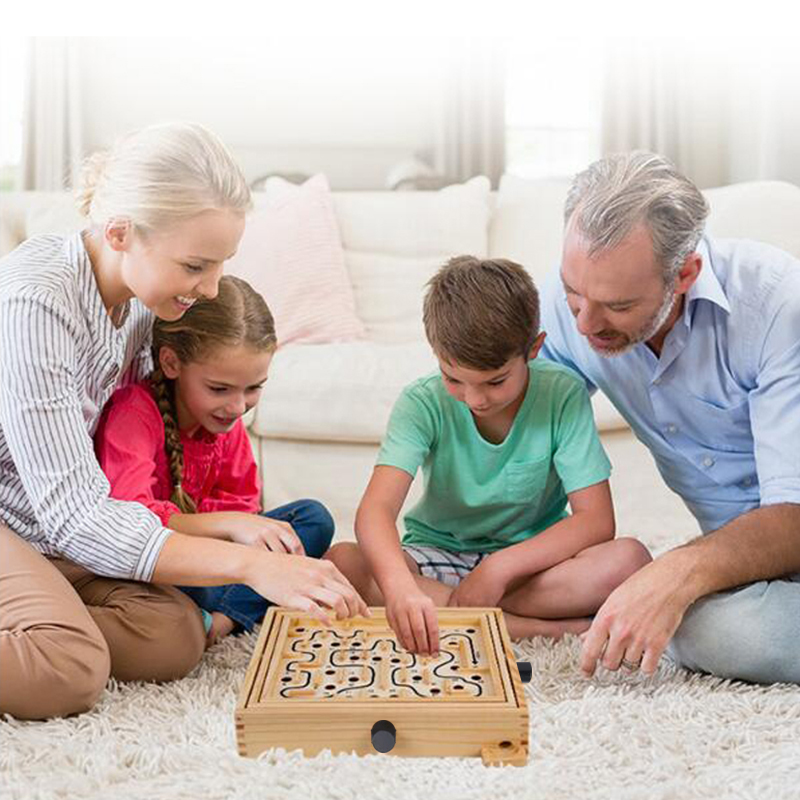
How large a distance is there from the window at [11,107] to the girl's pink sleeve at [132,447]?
3126mm

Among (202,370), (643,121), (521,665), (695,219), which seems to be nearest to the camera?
(521,665)

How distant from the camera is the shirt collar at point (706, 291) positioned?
1569mm

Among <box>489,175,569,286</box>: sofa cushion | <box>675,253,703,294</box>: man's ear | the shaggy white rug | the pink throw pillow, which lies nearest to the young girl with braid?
the shaggy white rug

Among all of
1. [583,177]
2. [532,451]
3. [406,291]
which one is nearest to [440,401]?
[532,451]

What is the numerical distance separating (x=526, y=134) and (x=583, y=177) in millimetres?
3252

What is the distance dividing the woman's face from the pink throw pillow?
52.0 inches

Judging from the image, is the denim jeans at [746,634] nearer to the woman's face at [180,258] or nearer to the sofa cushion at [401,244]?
the woman's face at [180,258]

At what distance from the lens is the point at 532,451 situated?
1699 mm

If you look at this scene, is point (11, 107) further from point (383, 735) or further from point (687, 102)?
point (383, 735)

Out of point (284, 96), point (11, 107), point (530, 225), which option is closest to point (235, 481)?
point (530, 225)

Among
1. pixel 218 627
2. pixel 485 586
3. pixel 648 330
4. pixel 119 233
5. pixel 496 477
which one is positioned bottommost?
pixel 218 627

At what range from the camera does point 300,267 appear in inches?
115

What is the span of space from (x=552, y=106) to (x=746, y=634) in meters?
3.60

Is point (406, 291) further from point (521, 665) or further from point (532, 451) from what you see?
point (521, 665)
